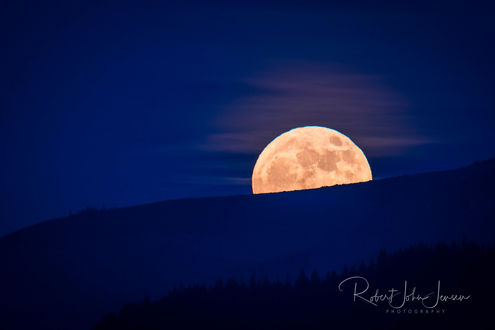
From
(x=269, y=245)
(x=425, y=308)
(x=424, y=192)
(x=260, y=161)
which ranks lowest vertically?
(x=425, y=308)

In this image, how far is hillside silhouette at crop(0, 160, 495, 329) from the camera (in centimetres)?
4872

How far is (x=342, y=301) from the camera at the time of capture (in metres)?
39.5

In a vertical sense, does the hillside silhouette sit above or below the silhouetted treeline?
above

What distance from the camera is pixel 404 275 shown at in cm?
3941

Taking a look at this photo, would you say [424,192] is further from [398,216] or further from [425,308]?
[425,308]

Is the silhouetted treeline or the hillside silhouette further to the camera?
the hillside silhouette

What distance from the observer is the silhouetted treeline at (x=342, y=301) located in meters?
35.0

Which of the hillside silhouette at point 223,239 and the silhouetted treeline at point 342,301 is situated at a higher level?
the hillside silhouette at point 223,239

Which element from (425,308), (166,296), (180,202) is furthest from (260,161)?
(425,308)

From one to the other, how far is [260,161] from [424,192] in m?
14.6

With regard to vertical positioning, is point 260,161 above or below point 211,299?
above

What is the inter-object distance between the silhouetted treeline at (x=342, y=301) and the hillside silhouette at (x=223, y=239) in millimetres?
3466

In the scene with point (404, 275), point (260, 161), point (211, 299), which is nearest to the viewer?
point (404, 275)

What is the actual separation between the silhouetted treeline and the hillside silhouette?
3.47 m
